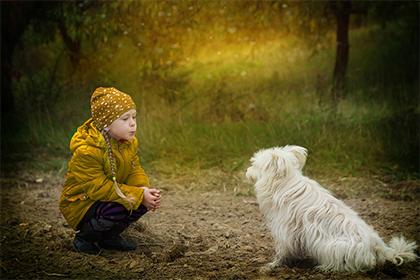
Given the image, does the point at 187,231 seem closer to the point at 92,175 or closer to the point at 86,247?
the point at 86,247

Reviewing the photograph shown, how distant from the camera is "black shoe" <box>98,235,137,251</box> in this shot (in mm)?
4375

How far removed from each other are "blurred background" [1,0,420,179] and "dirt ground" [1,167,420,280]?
1.91 ft

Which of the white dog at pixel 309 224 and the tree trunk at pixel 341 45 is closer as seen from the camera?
the white dog at pixel 309 224

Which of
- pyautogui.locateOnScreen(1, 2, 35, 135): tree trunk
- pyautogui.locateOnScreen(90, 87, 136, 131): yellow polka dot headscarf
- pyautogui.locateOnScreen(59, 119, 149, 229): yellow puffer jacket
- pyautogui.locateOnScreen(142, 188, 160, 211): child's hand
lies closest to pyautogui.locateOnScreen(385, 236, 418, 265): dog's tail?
pyautogui.locateOnScreen(142, 188, 160, 211): child's hand

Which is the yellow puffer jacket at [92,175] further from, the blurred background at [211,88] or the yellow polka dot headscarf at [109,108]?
the blurred background at [211,88]

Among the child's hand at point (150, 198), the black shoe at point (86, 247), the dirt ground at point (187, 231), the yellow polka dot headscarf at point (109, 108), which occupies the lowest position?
the dirt ground at point (187, 231)

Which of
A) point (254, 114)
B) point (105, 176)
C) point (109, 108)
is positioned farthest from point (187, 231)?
point (254, 114)

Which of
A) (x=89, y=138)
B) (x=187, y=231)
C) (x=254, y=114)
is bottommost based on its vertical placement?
(x=187, y=231)

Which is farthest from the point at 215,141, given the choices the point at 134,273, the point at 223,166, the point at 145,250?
the point at 134,273

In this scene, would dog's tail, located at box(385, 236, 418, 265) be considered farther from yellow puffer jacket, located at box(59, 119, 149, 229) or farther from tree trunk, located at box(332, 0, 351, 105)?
tree trunk, located at box(332, 0, 351, 105)

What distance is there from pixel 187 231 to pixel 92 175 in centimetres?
126

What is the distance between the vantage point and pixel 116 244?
4383mm

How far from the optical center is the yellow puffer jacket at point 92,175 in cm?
400

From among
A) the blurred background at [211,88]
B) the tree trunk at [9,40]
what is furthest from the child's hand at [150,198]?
the tree trunk at [9,40]
